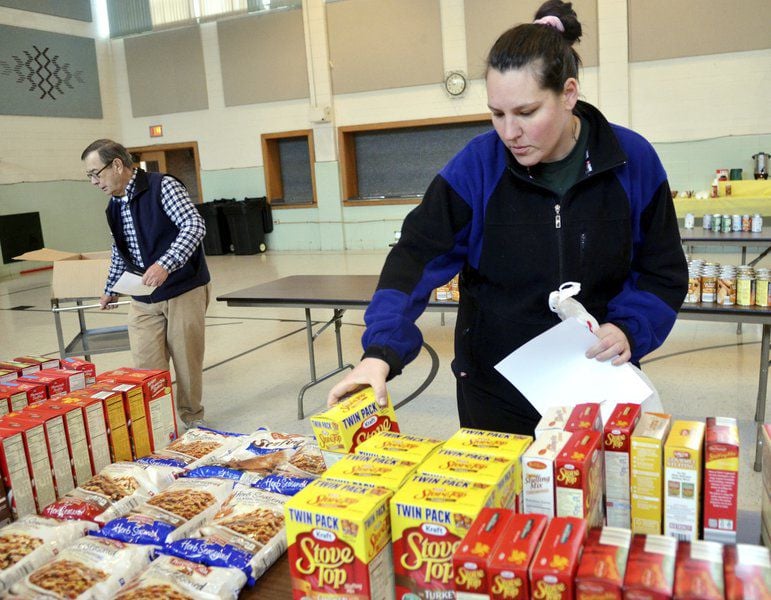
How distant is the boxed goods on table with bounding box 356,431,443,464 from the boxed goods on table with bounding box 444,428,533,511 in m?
0.04

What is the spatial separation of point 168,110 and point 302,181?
122 inches

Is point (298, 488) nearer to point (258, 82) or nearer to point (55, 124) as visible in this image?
point (258, 82)

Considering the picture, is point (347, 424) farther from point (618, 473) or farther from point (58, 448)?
point (58, 448)

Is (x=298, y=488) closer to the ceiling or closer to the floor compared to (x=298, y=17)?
closer to the floor

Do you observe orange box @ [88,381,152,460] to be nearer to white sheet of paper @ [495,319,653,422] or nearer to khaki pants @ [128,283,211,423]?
white sheet of paper @ [495,319,653,422]

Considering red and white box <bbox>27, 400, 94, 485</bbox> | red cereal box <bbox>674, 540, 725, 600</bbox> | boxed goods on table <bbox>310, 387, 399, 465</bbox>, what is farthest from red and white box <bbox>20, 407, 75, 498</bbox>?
red cereal box <bbox>674, 540, 725, 600</bbox>

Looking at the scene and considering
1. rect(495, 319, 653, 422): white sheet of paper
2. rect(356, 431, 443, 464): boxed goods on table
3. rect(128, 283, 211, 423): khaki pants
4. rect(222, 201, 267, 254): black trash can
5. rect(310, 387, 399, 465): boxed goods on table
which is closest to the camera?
rect(356, 431, 443, 464): boxed goods on table

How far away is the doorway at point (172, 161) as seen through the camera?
45.0ft

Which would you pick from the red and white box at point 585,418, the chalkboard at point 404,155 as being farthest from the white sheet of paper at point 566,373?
the chalkboard at point 404,155

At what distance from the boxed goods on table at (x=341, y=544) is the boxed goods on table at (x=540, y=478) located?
22 cm

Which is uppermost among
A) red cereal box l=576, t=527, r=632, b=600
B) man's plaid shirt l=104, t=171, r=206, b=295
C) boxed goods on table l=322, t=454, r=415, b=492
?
man's plaid shirt l=104, t=171, r=206, b=295

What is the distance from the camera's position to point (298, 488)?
4.84 feet

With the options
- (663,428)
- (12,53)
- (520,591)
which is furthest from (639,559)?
(12,53)

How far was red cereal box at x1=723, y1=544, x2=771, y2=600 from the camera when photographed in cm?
79
